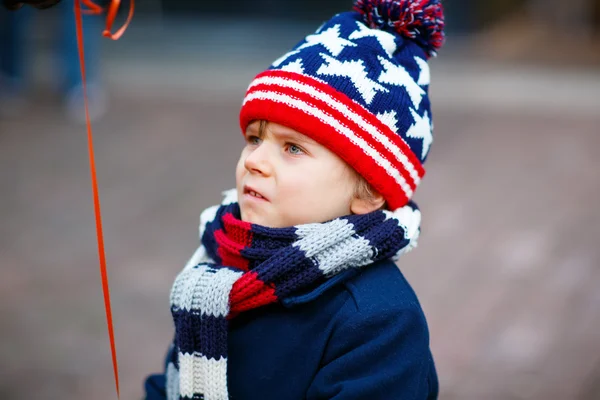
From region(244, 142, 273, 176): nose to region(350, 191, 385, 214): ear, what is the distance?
23 cm

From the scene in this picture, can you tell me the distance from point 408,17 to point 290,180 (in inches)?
19.7

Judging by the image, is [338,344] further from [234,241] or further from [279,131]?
[279,131]

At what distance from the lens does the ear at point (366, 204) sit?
182 cm

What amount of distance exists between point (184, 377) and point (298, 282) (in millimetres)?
335

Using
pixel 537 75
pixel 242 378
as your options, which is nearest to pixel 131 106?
pixel 537 75

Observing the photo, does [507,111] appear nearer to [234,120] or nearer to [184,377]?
[234,120]

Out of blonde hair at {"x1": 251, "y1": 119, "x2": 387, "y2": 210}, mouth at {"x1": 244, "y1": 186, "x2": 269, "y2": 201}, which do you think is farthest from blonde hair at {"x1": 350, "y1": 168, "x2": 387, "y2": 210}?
mouth at {"x1": 244, "y1": 186, "x2": 269, "y2": 201}

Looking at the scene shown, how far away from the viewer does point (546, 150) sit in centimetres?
670

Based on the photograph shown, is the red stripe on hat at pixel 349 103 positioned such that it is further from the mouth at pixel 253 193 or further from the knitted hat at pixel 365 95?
the mouth at pixel 253 193

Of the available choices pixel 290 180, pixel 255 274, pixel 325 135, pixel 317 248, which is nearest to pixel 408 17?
pixel 325 135

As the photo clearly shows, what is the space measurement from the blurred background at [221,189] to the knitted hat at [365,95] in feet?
5.97

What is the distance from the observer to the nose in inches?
67.5

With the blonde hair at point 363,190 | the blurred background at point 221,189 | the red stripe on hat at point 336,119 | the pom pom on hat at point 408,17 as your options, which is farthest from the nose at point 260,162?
the blurred background at point 221,189

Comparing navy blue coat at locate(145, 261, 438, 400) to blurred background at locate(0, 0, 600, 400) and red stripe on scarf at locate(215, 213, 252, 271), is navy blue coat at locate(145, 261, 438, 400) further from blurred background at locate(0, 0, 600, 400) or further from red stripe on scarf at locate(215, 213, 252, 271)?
blurred background at locate(0, 0, 600, 400)
